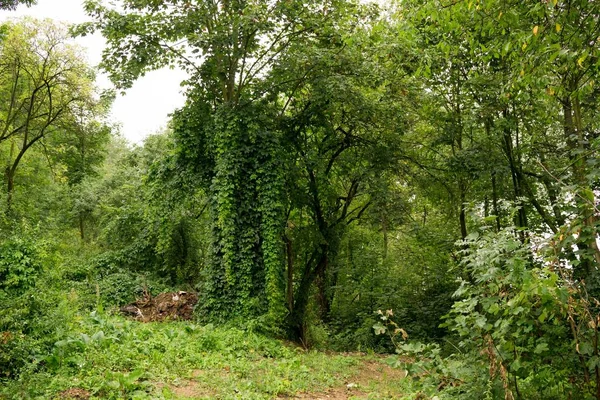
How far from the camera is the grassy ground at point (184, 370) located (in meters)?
5.67

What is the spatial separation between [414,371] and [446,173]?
1004cm

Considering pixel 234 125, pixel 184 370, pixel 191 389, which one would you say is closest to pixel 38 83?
pixel 234 125

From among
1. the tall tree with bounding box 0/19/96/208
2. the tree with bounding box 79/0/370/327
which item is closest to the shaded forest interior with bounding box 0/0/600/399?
the tree with bounding box 79/0/370/327

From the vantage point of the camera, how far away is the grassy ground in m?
5.67

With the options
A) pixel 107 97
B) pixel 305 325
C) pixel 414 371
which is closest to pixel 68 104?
pixel 107 97

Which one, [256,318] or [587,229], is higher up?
[587,229]

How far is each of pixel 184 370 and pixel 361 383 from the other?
3.20 m

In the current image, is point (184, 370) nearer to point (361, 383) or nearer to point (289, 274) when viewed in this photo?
point (361, 383)

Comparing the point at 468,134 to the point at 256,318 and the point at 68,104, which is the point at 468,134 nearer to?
the point at 256,318

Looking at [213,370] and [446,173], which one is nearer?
[213,370]

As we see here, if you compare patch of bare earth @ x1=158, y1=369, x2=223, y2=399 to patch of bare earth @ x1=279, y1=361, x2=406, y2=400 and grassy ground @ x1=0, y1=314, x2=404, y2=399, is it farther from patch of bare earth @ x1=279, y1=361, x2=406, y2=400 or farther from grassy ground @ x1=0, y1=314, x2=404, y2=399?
patch of bare earth @ x1=279, y1=361, x2=406, y2=400

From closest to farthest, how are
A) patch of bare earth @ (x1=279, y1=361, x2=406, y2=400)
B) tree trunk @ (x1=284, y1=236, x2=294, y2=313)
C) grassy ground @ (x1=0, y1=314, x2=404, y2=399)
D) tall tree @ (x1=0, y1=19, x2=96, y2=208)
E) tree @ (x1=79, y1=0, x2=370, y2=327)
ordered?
grassy ground @ (x1=0, y1=314, x2=404, y2=399) → patch of bare earth @ (x1=279, y1=361, x2=406, y2=400) → tree @ (x1=79, y1=0, x2=370, y2=327) → tree trunk @ (x1=284, y1=236, x2=294, y2=313) → tall tree @ (x1=0, y1=19, x2=96, y2=208)

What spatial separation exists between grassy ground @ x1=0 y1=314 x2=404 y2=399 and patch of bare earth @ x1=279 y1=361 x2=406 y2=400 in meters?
0.02

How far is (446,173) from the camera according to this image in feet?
44.5
